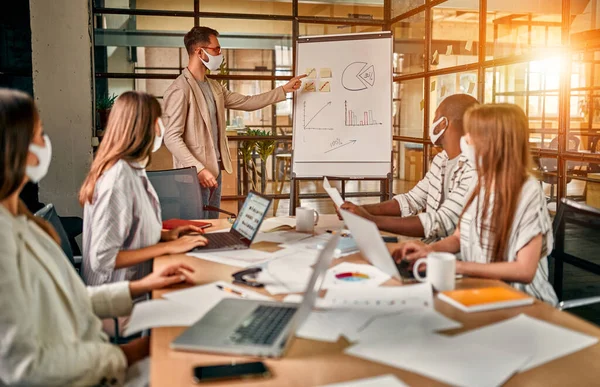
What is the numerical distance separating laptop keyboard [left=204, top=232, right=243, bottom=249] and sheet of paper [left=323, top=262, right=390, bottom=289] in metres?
0.53

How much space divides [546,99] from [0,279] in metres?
2.44

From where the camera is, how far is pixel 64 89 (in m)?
4.37

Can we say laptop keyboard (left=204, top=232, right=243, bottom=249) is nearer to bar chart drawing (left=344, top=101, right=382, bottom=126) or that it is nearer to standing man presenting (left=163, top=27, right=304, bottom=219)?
standing man presenting (left=163, top=27, right=304, bottom=219)

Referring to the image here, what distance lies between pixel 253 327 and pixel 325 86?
10.1 feet

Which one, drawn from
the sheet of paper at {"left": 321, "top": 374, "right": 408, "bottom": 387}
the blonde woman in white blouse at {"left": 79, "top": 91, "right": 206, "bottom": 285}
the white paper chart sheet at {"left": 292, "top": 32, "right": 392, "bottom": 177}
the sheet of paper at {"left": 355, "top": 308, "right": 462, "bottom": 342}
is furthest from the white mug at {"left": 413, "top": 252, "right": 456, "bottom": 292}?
the white paper chart sheet at {"left": 292, "top": 32, "right": 392, "bottom": 177}

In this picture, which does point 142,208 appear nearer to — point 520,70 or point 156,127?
point 156,127

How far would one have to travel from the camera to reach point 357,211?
102 inches

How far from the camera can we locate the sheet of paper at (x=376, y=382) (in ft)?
3.66

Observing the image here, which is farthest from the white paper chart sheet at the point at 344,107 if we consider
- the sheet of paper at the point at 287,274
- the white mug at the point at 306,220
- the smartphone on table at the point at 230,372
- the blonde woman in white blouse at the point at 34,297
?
the smartphone on table at the point at 230,372

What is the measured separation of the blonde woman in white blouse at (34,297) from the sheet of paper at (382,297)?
1.82ft

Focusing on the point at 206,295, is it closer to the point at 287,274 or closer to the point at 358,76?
the point at 287,274

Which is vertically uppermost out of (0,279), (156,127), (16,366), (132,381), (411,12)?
(411,12)

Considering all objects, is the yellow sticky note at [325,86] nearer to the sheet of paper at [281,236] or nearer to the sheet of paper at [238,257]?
the sheet of paper at [281,236]

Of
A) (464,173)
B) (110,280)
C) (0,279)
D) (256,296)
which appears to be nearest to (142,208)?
(110,280)
